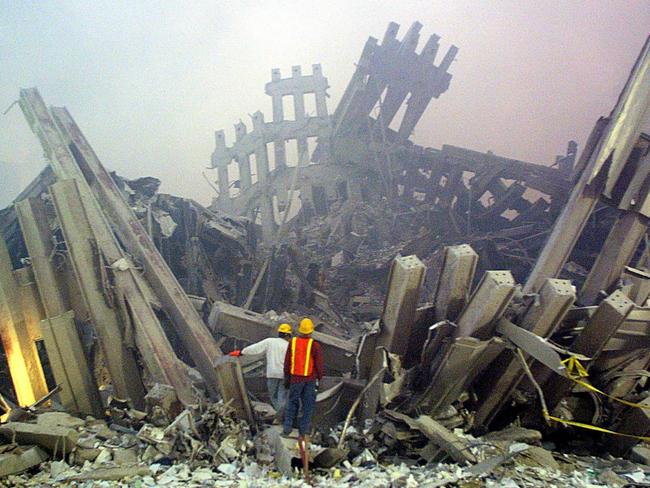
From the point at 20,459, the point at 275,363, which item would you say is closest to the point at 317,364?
the point at 275,363

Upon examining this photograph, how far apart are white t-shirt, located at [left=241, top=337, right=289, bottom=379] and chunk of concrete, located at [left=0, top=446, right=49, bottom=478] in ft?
6.46

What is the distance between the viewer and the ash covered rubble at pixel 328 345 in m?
4.36

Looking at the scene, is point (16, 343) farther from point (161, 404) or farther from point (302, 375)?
point (302, 375)

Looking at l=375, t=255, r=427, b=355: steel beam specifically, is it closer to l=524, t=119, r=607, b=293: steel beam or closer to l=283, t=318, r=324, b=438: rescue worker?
l=283, t=318, r=324, b=438: rescue worker

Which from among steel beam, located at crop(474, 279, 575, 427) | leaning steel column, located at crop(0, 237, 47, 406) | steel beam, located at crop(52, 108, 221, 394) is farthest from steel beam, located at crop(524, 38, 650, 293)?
leaning steel column, located at crop(0, 237, 47, 406)

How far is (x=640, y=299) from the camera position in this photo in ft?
19.4

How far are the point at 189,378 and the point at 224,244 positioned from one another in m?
3.84

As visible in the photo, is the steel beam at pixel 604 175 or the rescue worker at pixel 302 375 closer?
the rescue worker at pixel 302 375

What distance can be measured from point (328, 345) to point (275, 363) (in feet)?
2.87

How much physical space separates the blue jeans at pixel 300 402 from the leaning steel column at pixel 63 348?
245 centimetres

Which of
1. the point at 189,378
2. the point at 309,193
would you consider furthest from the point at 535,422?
the point at 309,193

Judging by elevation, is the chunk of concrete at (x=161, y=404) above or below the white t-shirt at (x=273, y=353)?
below

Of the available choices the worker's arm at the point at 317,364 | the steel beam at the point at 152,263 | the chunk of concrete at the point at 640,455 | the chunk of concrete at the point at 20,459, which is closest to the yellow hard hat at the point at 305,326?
the worker's arm at the point at 317,364

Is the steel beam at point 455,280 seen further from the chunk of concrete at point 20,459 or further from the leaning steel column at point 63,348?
the leaning steel column at point 63,348
